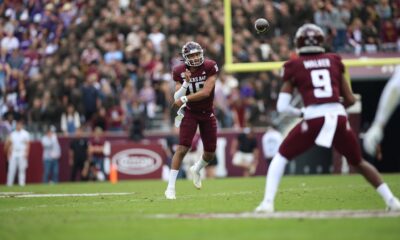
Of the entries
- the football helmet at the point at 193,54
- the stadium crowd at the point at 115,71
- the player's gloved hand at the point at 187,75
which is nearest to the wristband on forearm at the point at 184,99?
the player's gloved hand at the point at 187,75

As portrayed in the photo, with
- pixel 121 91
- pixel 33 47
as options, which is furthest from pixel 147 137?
pixel 33 47

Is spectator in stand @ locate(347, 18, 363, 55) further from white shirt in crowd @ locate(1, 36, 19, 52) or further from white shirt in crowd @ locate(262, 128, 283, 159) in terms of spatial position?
white shirt in crowd @ locate(1, 36, 19, 52)

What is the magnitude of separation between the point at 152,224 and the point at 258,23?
273 inches

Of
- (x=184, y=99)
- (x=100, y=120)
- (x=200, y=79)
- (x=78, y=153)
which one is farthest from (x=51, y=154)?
(x=184, y=99)

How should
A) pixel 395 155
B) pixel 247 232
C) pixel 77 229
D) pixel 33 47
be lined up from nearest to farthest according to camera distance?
pixel 247 232 < pixel 77 229 < pixel 395 155 < pixel 33 47

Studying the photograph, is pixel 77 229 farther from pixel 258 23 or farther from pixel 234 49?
pixel 234 49

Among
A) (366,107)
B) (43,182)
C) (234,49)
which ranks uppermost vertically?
(234,49)

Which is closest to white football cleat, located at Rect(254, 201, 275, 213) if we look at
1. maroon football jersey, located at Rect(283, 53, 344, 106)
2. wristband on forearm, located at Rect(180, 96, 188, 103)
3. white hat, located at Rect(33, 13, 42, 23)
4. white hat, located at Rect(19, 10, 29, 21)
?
maroon football jersey, located at Rect(283, 53, 344, 106)

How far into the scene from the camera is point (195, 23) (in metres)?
24.5

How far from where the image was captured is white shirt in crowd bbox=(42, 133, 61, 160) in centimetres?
2450

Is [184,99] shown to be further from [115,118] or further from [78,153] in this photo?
[78,153]

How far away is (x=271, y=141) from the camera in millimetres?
23859

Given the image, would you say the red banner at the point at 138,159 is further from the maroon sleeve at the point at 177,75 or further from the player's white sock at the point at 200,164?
the maroon sleeve at the point at 177,75

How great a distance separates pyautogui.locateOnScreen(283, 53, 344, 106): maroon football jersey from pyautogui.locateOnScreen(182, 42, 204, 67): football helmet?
140 inches
